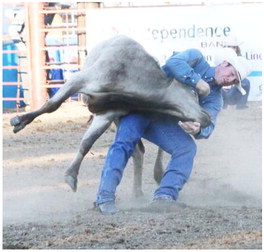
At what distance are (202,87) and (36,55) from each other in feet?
32.0

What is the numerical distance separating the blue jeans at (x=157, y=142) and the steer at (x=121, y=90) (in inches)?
4.3

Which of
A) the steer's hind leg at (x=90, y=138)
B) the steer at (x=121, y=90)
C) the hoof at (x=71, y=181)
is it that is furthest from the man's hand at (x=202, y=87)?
the hoof at (x=71, y=181)

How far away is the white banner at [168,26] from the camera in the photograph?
52.8ft

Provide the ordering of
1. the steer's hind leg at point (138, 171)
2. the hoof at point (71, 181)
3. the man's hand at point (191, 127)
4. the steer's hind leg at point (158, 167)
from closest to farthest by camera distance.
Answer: the man's hand at point (191, 127)
the hoof at point (71, 181)
the steer's hind leg at point (138, 171)
the steer's hind leg at point (158, 167)

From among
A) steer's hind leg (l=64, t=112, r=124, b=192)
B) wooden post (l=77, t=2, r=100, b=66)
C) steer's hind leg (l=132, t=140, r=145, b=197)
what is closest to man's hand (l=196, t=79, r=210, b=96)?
steer's hind leg (l=64, t=112, r=124, b=192)

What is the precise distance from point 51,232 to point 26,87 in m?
12.3

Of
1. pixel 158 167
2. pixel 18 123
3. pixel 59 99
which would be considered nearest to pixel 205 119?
pixel 158 167

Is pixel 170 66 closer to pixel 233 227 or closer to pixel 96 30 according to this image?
pixel 233 227

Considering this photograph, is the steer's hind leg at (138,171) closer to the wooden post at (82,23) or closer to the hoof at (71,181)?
the hoof at (71,181)

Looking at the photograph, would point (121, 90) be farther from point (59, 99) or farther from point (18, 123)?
point (18, 123)

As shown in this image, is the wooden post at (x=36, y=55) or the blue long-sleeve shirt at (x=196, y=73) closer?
the blue long-sleeve shirt at (x=196, y=73)

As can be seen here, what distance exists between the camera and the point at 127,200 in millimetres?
7996

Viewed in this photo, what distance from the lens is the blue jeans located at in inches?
289

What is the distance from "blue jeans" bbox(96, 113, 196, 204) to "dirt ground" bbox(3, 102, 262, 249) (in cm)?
23
